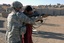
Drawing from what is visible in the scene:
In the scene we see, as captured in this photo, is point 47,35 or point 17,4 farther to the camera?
point 47,35

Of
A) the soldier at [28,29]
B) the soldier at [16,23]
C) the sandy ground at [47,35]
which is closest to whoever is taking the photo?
the soldier at [16,23]

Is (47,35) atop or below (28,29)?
below

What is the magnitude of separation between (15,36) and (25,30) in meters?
0.23

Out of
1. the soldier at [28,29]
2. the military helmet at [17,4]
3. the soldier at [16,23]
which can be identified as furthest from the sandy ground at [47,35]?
the military helmet at [17,4]

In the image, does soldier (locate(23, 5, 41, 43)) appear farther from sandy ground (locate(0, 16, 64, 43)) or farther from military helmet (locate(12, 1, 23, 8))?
sandy ground (locate(0, 16, 64, 43))

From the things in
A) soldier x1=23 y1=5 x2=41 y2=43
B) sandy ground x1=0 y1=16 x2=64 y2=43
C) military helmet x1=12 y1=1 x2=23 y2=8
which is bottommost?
sandy ground x1=0 y1=16 x2=64 y2=43

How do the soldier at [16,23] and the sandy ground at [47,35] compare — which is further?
the sandy ground at [47,35]

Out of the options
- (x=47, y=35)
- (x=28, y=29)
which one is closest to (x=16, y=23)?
(x=28, y=29)

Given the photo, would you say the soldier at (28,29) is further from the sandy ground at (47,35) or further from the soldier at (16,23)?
the sandy ground at (47,35)

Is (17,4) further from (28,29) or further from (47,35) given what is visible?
(47,35)

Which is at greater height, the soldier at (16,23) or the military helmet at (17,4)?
the military helmet at (17,4)

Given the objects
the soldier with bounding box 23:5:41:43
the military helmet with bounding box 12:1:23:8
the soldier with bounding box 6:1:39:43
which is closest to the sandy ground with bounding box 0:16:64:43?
the soldier with bounding box 23:5:41:43

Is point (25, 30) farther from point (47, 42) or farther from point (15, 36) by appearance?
point (47, 42)

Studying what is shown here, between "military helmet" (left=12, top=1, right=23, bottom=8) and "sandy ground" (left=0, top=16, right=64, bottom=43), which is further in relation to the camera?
"sandy ground" (left=0, top=16, right=64, bottom=43)
